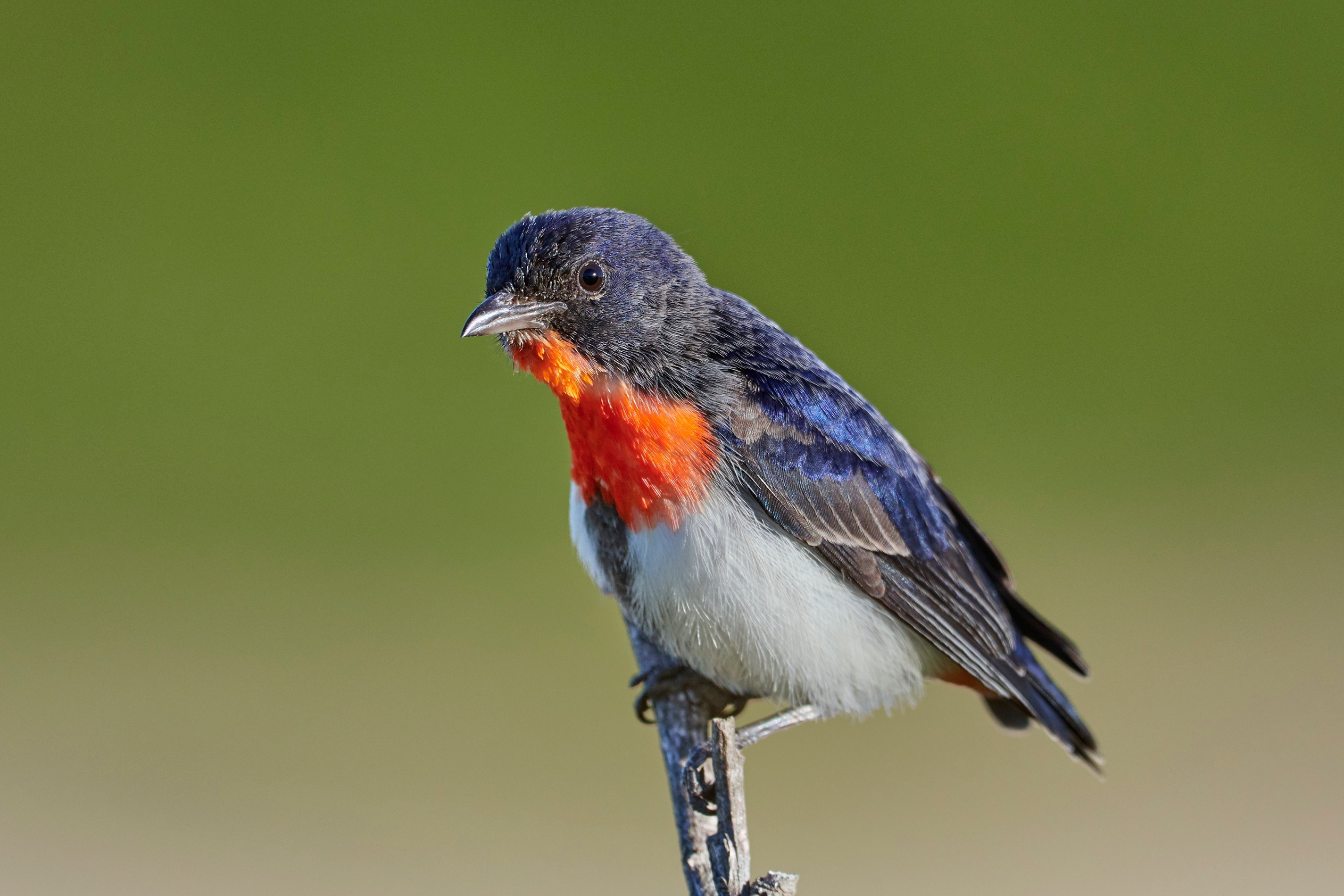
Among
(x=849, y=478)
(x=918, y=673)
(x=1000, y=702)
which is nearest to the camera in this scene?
(x=849, y=478)

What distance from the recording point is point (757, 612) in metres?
3.26

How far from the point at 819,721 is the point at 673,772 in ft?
2.27

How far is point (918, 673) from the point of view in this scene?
3.74m

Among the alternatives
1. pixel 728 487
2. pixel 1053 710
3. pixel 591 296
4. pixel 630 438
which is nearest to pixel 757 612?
pixel 728 487

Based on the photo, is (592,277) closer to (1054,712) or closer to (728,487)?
(728,487)

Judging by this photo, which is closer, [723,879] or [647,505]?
[723,879]

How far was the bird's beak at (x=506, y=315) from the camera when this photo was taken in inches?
126

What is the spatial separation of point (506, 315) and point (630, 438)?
493mm

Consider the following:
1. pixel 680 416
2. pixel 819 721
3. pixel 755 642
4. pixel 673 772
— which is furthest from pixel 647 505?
pixel 819 721

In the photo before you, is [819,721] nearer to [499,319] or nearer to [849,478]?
[849,478]

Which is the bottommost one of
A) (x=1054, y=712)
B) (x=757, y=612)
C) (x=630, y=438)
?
(x=1054, y=712)

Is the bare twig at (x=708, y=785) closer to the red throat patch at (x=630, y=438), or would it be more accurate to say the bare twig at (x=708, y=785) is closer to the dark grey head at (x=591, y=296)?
the red throat patch at (x=630, y=438)

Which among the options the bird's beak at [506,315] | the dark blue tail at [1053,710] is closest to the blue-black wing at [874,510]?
the dark blue tail at [1053,710]

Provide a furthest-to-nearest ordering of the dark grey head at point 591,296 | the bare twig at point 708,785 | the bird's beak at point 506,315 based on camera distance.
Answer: the dark grey head at point 591,296 → the bird's beak at point 506,315 → the bare twig at point 708,785
